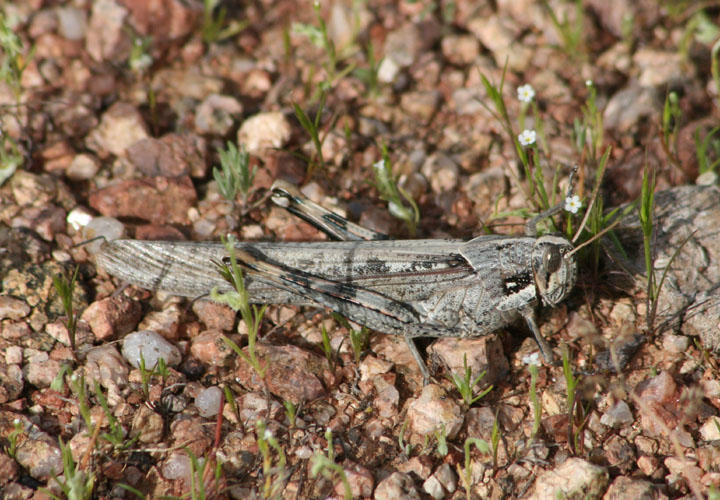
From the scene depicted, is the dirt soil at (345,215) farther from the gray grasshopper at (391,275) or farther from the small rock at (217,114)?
the gray grasshopper at (391,275)

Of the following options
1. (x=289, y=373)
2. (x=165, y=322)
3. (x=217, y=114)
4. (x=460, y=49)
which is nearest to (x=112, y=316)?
(x=165, y=322)

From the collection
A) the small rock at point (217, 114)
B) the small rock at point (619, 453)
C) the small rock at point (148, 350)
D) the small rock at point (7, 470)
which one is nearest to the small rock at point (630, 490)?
the small rock at point (619, 453)

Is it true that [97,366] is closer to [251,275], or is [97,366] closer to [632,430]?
[251,275]

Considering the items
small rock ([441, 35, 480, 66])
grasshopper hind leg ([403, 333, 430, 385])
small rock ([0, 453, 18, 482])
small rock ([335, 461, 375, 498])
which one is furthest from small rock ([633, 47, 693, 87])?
small rock ([0, 453, 18, 482])

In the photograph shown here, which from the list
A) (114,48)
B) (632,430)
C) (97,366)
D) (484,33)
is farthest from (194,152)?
(632,430)

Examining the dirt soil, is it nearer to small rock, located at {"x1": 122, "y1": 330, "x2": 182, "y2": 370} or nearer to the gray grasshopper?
small rock, located at {"x1": 122, "y1": 330, "x2": 182, "y2": 370}

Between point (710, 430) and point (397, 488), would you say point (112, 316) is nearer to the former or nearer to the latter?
point (397, 488)
